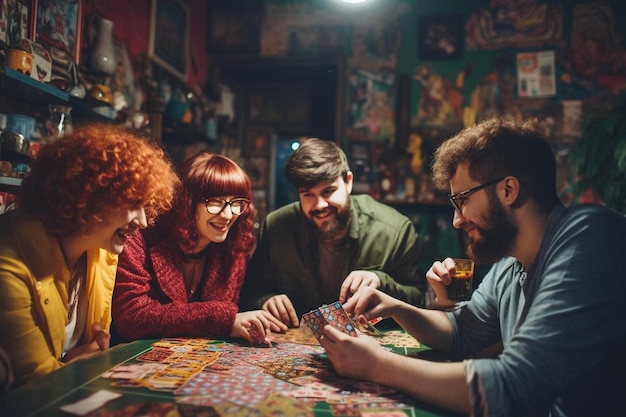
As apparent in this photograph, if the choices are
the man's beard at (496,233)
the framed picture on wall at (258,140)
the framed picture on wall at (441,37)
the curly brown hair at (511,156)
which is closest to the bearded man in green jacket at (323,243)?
the man's beard at (496,233)

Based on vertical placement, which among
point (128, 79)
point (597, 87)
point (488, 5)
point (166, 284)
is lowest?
point (166, 284)

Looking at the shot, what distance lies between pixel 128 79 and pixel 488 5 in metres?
3.98

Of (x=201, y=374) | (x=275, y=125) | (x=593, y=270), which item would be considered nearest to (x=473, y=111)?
(x=275, y=125)

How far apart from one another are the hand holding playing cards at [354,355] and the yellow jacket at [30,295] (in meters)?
0.90

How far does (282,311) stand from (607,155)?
2.80 meters

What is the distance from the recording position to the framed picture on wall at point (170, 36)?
14.2 feet

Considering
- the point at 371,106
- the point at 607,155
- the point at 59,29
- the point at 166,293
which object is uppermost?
the point at 371,106

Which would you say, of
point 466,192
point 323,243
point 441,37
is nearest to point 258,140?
point 441,37

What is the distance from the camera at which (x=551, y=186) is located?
62.1 inches

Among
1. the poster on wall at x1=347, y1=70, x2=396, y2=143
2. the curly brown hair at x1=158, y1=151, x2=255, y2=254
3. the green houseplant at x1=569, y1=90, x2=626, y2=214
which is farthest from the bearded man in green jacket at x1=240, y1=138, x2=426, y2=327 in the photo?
the poster on wall at x1=347, y1=70, x2=396, y2=143

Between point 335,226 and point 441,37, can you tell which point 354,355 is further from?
point 441,37

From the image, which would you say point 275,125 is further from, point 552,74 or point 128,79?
point 552,74

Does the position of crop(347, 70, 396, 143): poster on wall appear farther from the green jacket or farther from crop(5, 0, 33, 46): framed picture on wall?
crop(5, 0, 33, 46): framed picture on wall

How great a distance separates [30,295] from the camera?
4.91 ft
